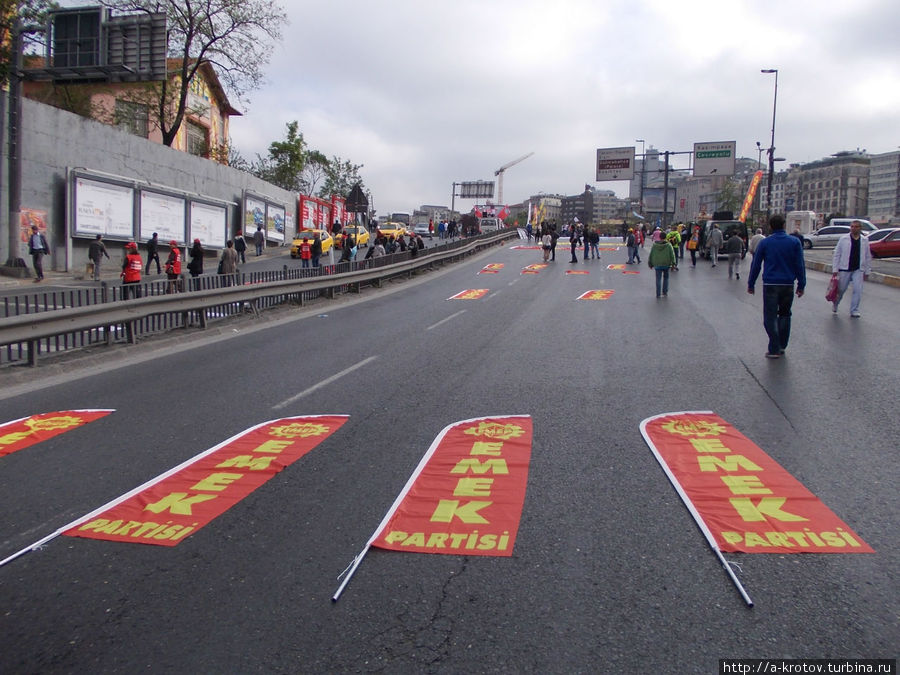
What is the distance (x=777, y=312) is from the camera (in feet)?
32.8

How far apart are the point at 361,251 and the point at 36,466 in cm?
3735

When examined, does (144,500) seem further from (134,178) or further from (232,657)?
(134,178)

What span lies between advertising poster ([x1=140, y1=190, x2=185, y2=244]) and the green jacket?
19515mm

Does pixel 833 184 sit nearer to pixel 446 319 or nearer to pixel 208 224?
pixel 208 224

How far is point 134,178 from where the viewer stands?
28453 mm

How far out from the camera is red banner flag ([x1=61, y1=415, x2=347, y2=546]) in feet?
15.1

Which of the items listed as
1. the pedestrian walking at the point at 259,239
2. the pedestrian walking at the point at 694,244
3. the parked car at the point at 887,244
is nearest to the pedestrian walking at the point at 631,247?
the pedestrian walking at the point at 694,244

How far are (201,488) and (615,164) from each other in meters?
60.2

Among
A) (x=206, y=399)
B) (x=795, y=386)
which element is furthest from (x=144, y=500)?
(x=795, y=386)

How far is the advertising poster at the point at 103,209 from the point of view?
24.6 metres

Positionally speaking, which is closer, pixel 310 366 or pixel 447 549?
pixel 447 549

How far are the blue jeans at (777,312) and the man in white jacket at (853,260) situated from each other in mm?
4034

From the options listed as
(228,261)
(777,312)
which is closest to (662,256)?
(777,312)

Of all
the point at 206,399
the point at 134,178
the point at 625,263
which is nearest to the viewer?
the point at 206,399
